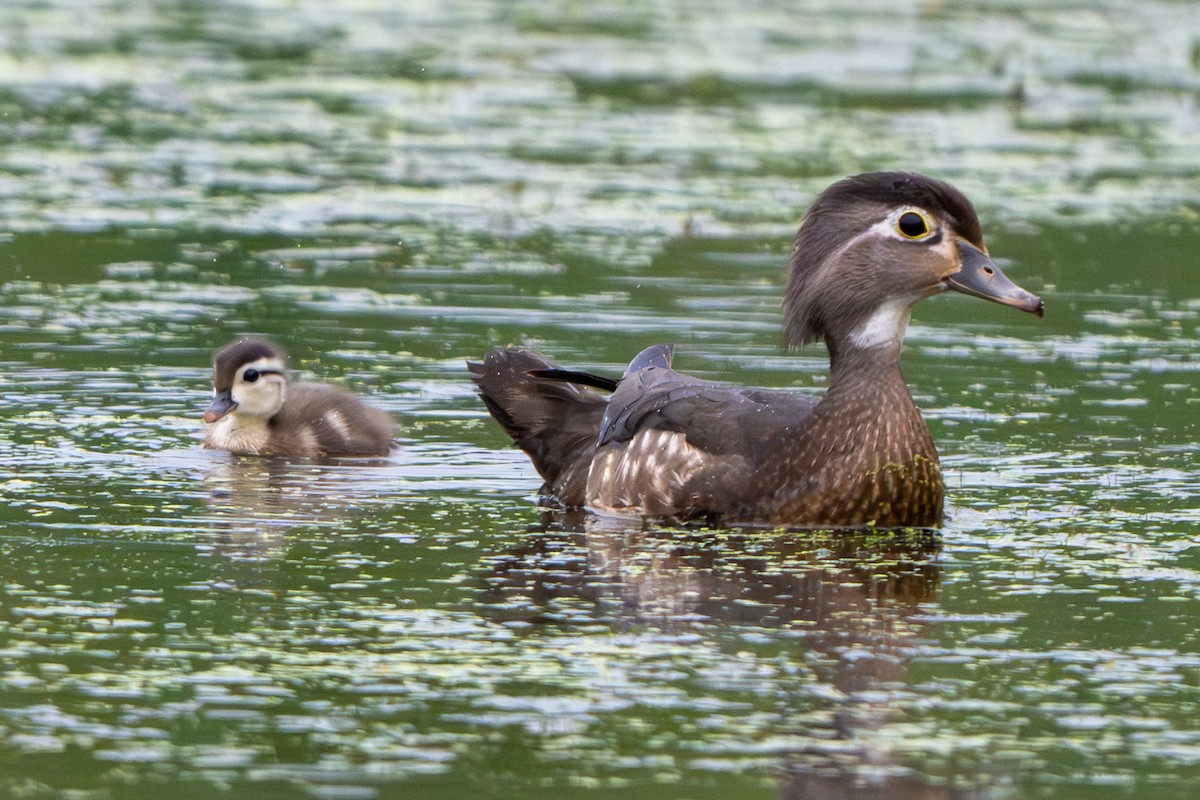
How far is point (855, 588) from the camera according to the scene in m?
7.83

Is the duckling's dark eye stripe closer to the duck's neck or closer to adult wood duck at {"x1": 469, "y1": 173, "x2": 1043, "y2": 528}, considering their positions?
adult wood duck at {"x1": 469, "y1": 173, "x2": 1043, "y2": 528}

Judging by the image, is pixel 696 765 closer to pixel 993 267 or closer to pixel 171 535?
pixel 171 535

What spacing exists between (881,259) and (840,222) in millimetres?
244

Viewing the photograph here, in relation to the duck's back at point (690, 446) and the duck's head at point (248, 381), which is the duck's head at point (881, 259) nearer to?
the duck's back at point (690, 446)

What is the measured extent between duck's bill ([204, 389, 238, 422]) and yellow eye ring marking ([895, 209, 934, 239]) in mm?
3076

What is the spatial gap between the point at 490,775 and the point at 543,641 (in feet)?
3.98

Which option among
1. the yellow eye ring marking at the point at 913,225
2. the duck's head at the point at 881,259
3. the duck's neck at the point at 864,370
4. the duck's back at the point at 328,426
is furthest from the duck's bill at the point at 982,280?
the duck's back at the point at 328,426

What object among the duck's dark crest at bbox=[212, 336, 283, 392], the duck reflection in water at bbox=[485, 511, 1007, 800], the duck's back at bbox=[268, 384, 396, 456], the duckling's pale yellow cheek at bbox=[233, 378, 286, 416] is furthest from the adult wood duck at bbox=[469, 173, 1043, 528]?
the duck's dark crest at bbox=[212, 336, 283, 392]

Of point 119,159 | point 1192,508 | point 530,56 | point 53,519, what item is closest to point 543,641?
point 53,519

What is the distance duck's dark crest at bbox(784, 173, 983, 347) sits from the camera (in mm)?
9000

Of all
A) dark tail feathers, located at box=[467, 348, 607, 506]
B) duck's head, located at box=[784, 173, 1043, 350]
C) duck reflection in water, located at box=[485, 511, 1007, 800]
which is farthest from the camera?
dark tail feathers, located at box=[467, 348, 607, 506]

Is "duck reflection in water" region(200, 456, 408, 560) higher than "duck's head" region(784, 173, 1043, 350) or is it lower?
lower

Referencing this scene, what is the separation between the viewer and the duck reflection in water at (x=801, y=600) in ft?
19.2

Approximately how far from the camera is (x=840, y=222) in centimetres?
911
